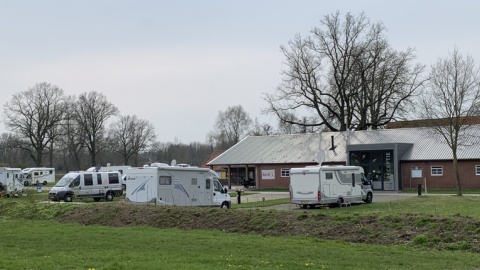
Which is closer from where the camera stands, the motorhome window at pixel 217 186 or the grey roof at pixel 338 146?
the motorhome window at pixel 217 186

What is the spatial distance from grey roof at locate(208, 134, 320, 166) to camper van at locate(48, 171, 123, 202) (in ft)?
70.5

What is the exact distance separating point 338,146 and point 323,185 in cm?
2779

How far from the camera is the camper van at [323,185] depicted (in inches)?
1254

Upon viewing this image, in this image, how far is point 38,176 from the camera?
80.1 meters

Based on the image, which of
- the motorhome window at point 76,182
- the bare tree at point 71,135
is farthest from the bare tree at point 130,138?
the motorhome window at point 76,182

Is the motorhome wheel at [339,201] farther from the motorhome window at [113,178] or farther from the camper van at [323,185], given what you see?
the motorhome window at [113,178]

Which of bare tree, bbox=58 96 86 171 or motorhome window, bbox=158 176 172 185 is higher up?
bare tree, bbox=58 96 86 171

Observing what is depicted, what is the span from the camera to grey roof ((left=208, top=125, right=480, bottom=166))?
169 feet

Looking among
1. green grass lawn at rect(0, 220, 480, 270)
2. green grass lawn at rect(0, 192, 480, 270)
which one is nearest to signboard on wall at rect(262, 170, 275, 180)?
green grass lawn at rect(0, 192, 480, 270)

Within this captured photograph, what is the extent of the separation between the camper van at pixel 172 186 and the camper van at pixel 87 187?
12.7m

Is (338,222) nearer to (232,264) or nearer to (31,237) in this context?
(232,264)

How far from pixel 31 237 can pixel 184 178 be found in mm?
12657

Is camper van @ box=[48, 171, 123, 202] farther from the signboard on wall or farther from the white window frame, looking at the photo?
the white window frame

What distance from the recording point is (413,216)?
58.3 ft
